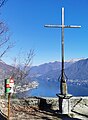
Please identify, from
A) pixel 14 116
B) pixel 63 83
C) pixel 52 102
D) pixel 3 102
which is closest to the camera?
pixel 14 116

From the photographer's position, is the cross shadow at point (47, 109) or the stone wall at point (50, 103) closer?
the cross shadow at point (47, 109)

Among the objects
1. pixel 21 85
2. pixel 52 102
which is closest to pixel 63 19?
pixel 52 102

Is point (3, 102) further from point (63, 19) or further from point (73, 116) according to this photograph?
point (63, 19)

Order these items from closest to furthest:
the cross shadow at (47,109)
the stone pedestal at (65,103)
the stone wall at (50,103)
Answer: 1. the stone pedestal at (65,103)
2. the cross shadow at (47,109)
3. the stone wall at (50,103)

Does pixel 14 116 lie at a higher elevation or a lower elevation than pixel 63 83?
lower

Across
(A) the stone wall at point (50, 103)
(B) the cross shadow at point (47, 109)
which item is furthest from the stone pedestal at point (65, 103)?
(A) the stone wall at point (50, 103)

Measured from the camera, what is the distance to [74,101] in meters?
14.2

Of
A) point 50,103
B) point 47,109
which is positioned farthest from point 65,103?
point 50,103

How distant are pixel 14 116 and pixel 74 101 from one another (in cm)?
446

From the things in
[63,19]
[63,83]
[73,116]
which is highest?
[63,19]

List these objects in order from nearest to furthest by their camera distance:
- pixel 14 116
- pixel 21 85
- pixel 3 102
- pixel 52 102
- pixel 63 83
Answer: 1. pixel 14 116
2. pixel 63 83
3. pixel 3 102
4. pixel 52 102
5. pixel 21 85

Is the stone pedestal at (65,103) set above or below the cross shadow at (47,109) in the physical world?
above

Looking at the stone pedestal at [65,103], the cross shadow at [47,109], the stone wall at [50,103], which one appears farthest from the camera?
the stone wall at [50,103]

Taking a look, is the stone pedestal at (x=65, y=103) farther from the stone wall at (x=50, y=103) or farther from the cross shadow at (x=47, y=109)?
the stone wall at (x=50, y=103)
